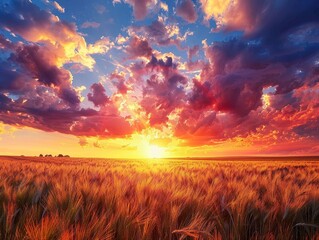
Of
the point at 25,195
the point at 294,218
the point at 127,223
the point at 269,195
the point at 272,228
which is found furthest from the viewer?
the point at 269,195

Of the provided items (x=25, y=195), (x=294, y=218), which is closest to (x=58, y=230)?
(x=25, y=195)

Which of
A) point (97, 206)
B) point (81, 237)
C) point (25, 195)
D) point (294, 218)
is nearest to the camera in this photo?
point (81, 237)

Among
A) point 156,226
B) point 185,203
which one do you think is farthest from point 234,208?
point 156,226

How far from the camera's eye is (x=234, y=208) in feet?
7.99

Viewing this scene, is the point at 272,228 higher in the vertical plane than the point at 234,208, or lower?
lower

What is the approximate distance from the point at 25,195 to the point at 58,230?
5.74 ft

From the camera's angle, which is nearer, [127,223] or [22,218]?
Answer: [127,223]

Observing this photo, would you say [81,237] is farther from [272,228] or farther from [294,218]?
[294,218]

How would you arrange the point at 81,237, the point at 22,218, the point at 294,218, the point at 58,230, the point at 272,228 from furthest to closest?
1. the point at 294,218
2. the point at 272,228
3. the point at 22,218
4. the point at 58,230
5. the point at 81,237

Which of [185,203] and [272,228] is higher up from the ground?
[185,203]

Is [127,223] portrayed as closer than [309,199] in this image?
Yes

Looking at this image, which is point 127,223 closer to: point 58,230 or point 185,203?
point 58,230

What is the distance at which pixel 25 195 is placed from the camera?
10.3 feet

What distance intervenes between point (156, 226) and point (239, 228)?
2.24 ft
